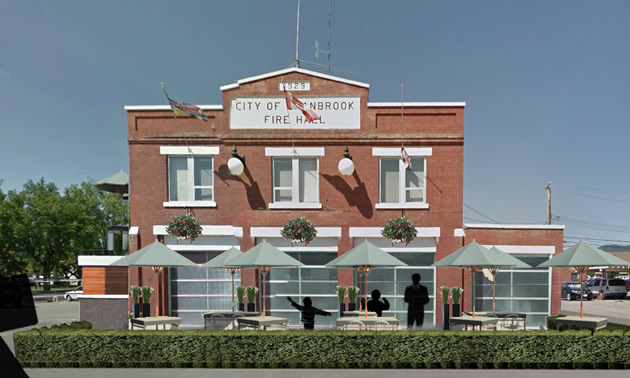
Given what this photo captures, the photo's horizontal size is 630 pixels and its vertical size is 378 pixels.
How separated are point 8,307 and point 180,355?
8.90 m

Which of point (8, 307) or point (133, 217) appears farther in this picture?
point (133, 217)

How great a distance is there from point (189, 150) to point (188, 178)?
46.7 inches

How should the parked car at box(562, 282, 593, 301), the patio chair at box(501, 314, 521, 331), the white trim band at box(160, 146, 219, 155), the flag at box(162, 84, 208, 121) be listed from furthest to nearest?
the parked car at box(562, 282, 593, 301)
the white trim band at box(160, 146, 219, 155)
the flag at box(162, 84, 208, 121)
the patio chair at box(501, 314, 521, 331)

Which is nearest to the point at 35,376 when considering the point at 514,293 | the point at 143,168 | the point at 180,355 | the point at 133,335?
the point at 133,335

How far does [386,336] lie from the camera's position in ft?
34.9

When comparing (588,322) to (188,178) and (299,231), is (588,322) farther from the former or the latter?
(188,178)

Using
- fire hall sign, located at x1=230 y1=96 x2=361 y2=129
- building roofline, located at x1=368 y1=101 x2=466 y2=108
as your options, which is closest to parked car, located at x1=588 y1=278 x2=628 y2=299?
building roofline, located at x1=368 y1=101 x2=466 y2=108

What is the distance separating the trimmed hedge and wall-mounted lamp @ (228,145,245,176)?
26.5 feet

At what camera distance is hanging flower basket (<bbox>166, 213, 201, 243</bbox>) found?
1794 centimetres

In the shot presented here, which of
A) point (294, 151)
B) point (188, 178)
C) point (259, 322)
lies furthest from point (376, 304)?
point (188, 178)

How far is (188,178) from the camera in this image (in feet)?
61.4

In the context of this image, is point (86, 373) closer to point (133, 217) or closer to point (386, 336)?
point (386, 336)

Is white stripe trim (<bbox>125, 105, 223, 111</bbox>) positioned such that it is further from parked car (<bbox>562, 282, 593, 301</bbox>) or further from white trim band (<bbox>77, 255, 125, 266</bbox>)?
parked car (<bbox>562, 282, 593, 301</bbox>)

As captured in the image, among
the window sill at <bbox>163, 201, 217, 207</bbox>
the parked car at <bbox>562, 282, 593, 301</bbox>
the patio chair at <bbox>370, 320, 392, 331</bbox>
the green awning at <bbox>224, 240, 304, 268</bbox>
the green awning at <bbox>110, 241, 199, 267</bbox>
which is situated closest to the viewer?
the patio chair at <bbox>370, 320, 392, 331</bbox>
